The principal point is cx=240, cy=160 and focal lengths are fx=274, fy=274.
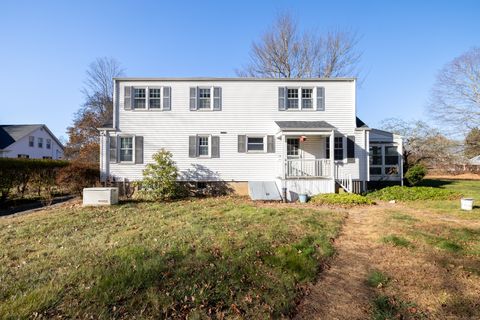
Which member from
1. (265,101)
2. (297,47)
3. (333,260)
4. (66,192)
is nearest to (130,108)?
(66,192)

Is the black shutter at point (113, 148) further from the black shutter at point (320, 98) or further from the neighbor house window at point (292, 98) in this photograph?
the black shutter at point (320, 98)

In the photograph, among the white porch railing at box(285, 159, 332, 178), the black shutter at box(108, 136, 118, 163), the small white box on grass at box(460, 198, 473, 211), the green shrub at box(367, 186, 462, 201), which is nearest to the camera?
the small white box on grass at box(460, 198, 473, 211)

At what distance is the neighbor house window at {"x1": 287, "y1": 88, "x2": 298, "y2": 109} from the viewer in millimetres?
14141

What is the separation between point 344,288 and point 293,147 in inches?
414

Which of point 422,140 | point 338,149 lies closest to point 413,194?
point 338,149

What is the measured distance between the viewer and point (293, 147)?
551 inches

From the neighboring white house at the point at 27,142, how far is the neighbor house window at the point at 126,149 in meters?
21.0

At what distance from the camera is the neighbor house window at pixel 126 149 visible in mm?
13672

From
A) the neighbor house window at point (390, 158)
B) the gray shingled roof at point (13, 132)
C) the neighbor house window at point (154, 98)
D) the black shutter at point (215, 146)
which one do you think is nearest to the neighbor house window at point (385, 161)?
the neighbor house window at point (390, 158)

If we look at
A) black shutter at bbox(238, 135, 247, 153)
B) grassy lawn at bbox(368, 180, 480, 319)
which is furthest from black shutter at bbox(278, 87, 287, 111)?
grassy lawn at bbox(368, 180, 480, 319)

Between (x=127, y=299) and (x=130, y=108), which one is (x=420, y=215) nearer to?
(x=127, y=299)

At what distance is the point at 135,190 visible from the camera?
1327 centimetres

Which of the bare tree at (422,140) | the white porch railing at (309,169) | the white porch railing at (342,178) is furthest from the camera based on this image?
the bare tree at (422,140)

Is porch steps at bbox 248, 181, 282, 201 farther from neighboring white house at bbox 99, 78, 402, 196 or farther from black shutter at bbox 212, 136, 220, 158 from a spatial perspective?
black shutter at bbox 212, 136, 220, 158
